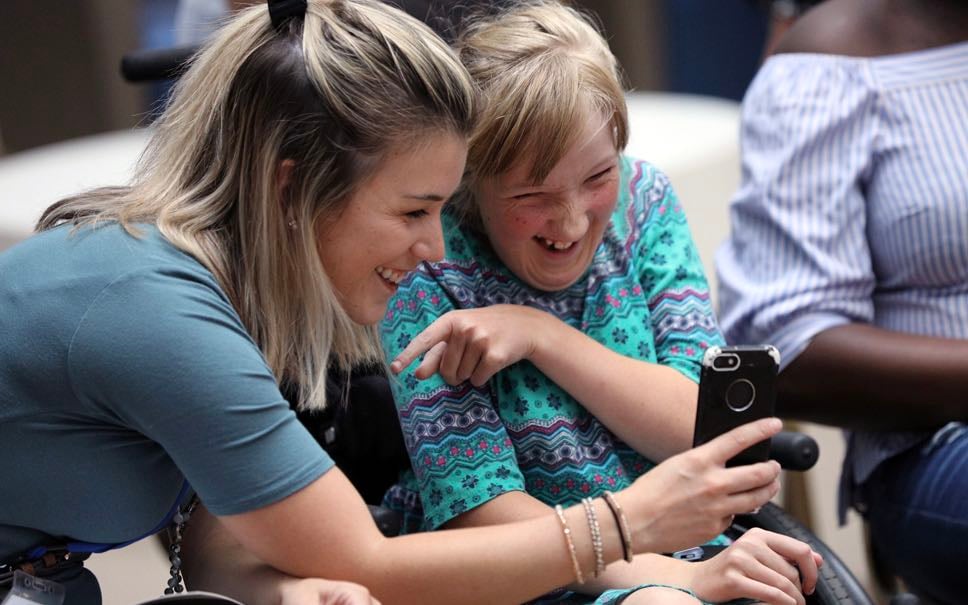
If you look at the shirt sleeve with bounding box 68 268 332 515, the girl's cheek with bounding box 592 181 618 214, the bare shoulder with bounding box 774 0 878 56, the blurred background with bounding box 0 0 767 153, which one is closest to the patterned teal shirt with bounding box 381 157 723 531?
the girl's cheek with bounding box 592 181 618 214

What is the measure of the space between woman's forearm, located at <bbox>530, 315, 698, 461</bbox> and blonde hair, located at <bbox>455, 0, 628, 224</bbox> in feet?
0.71

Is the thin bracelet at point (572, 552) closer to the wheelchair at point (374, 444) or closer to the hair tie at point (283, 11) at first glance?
the wheelchair at point (374, 444)

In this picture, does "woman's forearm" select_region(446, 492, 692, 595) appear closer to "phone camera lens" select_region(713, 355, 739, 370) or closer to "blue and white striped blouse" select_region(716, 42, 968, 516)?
"phone camera lens" select_region(713, 355, 739, 370)

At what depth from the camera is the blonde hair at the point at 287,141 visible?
134 cm

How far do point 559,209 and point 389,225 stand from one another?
0.29 meters

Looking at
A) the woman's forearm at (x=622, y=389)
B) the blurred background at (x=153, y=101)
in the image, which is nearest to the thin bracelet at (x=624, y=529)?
the woman's forearm at (x=622, y=389)

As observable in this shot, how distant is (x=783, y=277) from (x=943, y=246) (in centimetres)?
24

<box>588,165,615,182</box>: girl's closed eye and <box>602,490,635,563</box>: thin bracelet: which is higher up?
<box>588,165,615,182</box>: girl's closed eye

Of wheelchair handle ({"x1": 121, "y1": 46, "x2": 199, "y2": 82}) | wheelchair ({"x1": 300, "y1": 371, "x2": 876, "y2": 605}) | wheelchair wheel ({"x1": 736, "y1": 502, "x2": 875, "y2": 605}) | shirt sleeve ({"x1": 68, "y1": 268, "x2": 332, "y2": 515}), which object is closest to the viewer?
shirt sleeve ({"x1": 68, "y1": 268, "x2": 332, "y2": 515})

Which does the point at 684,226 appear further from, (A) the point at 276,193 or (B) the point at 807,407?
(A) the point at 276,193

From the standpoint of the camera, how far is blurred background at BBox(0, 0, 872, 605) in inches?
130

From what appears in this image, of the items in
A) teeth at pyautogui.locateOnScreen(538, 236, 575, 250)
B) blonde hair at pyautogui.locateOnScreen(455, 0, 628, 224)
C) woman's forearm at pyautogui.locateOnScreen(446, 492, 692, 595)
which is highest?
blonde hair at pyautogui.locateOnScreen(455, 0, 628, 224)

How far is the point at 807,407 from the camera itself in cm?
197

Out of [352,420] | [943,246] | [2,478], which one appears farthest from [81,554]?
[943,246]
